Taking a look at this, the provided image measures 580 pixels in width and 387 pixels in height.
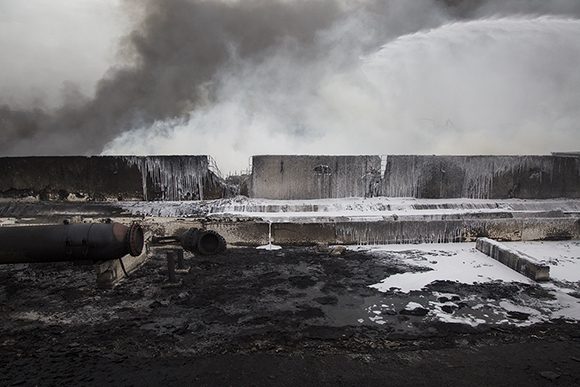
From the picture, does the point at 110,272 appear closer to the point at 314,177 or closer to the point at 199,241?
the point at 199,241

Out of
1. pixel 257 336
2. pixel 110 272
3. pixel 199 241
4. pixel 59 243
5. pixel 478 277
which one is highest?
pixel 59 243

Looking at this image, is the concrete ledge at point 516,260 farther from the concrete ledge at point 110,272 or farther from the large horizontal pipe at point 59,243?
the concrete ledge at point 110,272

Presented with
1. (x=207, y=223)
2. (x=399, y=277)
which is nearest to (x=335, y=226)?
(x=399, y=277)

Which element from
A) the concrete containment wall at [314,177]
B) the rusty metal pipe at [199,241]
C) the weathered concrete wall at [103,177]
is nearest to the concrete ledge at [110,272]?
the rusty metal pipe at [199,241]

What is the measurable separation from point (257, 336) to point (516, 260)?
151 inches

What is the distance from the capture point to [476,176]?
734cm

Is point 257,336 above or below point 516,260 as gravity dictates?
below

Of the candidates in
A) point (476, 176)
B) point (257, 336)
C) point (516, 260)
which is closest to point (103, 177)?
point (257, 336)

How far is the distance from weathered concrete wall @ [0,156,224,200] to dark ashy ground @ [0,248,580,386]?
78.7 inches

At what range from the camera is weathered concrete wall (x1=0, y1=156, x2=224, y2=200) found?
6715 mm

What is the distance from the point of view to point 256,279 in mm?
5008

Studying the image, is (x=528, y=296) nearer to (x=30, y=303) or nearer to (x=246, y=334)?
(x=246, y=334)

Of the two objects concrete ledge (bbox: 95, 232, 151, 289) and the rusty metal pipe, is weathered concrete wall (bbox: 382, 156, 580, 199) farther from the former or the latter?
concrete ledge (bbox: 95, 232, 151, 289)

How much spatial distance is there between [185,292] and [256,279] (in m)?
0.91
